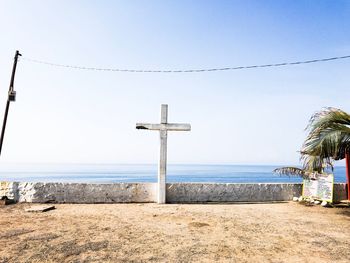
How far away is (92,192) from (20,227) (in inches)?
154

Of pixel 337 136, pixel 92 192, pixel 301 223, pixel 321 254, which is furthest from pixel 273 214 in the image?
pixel 92 192

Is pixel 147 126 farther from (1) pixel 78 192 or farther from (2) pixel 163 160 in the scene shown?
(1) pixel 78 192

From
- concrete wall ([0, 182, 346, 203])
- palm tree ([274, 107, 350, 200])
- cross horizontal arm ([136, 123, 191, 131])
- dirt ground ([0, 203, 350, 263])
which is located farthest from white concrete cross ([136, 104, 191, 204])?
palm tree ([274, 107, 350, 200])

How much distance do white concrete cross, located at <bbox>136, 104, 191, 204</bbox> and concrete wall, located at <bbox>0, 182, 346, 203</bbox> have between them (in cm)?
40

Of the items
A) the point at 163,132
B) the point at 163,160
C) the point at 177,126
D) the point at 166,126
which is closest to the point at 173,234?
the point at 163,160

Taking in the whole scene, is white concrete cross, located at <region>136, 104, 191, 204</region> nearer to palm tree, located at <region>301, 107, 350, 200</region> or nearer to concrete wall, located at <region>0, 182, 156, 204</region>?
concrete wall, located at <region>0, 182, 156, 204</region>

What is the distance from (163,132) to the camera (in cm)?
1122

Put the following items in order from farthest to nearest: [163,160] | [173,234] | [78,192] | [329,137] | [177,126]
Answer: [177,126]
[163,160]
[78,192]
[329,137]
[173,234]

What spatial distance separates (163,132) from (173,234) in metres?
5.28

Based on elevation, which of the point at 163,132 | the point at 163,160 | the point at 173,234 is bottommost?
the point at 173,234

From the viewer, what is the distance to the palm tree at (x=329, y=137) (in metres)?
8.61

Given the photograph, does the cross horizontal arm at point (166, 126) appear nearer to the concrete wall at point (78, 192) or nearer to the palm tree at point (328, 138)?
the concrete wall at point (78, 192)

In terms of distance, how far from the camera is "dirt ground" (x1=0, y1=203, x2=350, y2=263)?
4973 millimetres

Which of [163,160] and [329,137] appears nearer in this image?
[329,137]
